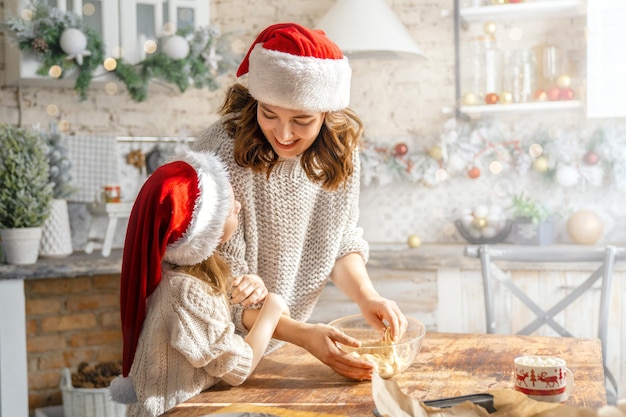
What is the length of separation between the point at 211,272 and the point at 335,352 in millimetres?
299

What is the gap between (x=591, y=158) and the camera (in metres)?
3.35

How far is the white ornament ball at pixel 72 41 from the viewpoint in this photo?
294cm

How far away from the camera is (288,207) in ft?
5.80

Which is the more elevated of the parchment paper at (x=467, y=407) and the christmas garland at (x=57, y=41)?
the christmas garland at (x=57, y=41)

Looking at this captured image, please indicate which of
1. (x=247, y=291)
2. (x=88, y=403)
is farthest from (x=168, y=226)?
(x=88, y=403)

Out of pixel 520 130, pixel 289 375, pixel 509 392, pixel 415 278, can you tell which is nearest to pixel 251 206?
pixel 289 375

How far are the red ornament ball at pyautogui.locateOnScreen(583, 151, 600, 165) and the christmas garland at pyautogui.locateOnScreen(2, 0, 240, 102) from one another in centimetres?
166

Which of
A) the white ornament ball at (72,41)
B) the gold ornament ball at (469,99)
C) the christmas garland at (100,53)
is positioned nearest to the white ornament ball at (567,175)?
the gold ornament ball at (469,99)

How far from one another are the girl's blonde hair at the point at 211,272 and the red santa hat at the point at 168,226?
2 centimetres

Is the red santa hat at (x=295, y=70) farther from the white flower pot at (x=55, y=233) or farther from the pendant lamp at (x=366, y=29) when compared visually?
the white flower pot at (x=55, y=233)

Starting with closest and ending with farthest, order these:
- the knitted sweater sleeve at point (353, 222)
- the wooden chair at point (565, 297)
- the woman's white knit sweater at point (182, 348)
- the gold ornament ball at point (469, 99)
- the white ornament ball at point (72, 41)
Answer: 1. the woman's white knit sweater at point (182, 348)
2. the knitted sweater sleeve at point (353, 222)
3. the wooden chair at point (565, 297)
4. the white ornament ball at point (72, 41)
5. the gold ornament ball at point (469, 99)

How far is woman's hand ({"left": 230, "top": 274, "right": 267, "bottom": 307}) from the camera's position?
5.16ft

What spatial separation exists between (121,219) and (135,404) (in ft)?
6.60

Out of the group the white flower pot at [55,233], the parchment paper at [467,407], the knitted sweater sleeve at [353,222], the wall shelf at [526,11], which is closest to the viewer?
the parchment paper at [467,407]
